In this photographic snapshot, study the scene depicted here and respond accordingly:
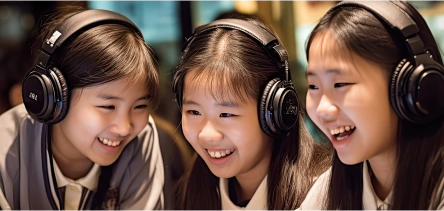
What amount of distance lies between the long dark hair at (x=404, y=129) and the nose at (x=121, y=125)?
0.61 meters

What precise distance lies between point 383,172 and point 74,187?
0.87 meters

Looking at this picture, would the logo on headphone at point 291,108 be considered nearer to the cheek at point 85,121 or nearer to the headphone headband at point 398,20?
the headphone headband at point 398,20

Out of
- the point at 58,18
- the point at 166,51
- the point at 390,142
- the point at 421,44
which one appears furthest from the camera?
the point at 166,51

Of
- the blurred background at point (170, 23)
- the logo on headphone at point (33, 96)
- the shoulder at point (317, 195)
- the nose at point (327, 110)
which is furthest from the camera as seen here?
the blurred background at point (170, 23)

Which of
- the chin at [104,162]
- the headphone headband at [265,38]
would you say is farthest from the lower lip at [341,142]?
the chin at [104,162]

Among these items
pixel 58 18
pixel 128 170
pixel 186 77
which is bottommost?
pixel 128 170

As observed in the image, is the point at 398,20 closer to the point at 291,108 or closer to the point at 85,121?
the point at 291,108

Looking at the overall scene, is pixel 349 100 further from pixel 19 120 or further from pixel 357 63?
pixel 19 120

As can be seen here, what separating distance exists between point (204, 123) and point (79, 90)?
0.34 m

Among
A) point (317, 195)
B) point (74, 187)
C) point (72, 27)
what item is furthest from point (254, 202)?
point (72, 27)

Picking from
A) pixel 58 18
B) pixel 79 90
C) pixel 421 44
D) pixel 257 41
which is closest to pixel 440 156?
pixel 421 44

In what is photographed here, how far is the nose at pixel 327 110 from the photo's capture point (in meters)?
1.20

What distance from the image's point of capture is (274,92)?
1.40 meters

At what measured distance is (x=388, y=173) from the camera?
4.16 ft
